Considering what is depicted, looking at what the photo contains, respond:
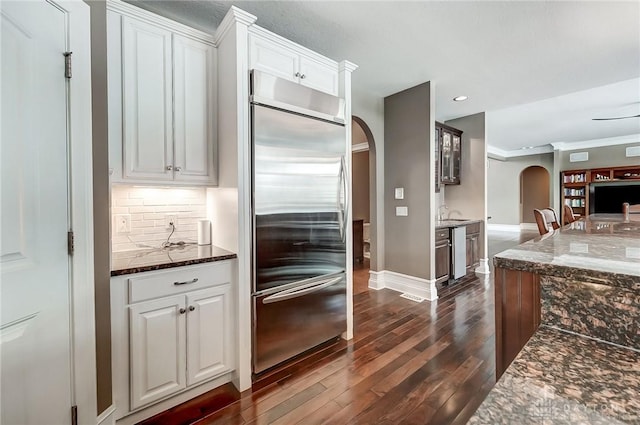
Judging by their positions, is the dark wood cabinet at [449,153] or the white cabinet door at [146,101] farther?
the dark wood cabinet at [449,153]

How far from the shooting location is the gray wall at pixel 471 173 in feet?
15.4

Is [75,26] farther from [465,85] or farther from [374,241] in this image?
[465,85]

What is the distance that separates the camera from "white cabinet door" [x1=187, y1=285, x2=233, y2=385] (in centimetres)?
174

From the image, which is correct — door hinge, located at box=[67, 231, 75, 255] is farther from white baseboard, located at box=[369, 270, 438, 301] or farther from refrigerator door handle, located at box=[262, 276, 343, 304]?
white baseboard, located at box=[369, 270, 438, 301]

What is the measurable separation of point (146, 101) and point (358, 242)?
4403 mm

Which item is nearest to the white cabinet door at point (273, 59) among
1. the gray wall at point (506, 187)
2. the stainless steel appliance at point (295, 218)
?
the stainless steel appliance at point (295, 218)

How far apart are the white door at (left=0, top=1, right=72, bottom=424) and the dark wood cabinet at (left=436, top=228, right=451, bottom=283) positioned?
3.59 metres

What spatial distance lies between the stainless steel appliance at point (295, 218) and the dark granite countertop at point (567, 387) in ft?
4.98

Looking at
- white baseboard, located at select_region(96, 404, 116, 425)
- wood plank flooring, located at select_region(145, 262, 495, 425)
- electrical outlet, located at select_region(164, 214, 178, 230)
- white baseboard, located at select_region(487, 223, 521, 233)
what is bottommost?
wood plank flooring, located at select_region(145, 262, 495, 425)

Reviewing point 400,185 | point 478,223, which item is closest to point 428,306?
point 400,185

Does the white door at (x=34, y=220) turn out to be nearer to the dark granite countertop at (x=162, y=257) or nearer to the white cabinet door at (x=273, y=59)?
the dark granite countertop at (x=162, y=257)

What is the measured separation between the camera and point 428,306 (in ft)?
10.7

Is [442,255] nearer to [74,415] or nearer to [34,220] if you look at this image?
[74,415]

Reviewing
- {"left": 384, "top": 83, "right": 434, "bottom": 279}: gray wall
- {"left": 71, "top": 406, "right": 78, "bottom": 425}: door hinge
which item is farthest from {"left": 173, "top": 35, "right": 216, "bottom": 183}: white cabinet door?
{"left": 384, "top": 83, "right": 434, "bottom": 279}: gray wall
